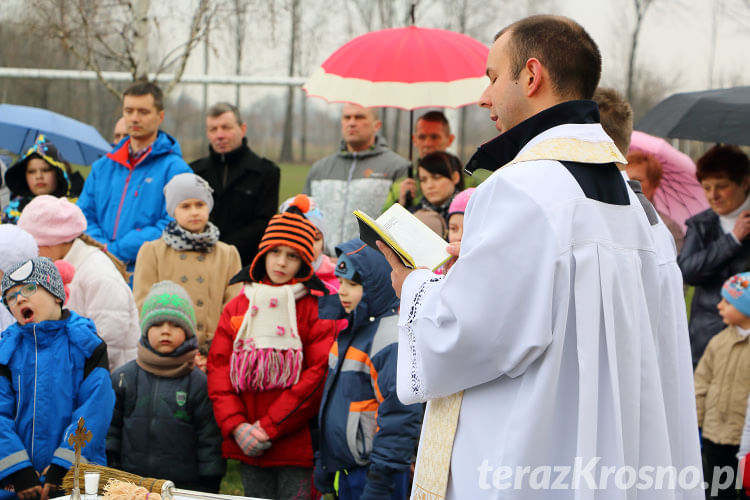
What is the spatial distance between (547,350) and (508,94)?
76cm

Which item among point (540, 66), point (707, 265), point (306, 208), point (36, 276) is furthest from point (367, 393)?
point (707, 265)

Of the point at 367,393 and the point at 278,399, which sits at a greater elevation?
the point at 367,393

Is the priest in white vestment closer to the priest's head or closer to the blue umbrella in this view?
the priest's head

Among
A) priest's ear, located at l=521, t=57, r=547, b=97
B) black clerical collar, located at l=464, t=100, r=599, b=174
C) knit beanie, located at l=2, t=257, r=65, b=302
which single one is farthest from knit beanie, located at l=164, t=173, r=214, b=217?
priest's ear, located at l=521, t=57, r=547, b=97

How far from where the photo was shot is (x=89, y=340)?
414 centimetres

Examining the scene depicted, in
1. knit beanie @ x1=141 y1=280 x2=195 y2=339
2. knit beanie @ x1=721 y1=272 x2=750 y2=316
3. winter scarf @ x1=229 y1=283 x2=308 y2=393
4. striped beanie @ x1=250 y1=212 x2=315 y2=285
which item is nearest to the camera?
knit beanie @ x1=141 y1=280 x2=195 y2=339

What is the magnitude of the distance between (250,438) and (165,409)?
48 centimetres

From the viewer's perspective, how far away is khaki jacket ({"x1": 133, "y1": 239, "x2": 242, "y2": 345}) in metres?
5.36

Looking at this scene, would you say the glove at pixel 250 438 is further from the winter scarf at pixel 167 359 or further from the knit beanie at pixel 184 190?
the knit beanie at pixel 184 190

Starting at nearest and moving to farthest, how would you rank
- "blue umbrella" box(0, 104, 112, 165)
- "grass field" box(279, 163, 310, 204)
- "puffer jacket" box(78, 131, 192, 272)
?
"puffer jacket" box(78, 131, 192, 272)
"blue umbrella" box(0, 104, 112, 165)
"grass field" box(279, 163, 310, 204)

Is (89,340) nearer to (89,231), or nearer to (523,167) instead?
(89,231)

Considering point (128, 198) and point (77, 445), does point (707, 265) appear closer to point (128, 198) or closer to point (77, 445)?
point (128, 198)

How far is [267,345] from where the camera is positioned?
4648mm

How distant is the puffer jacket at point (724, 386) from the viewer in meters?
4.99
